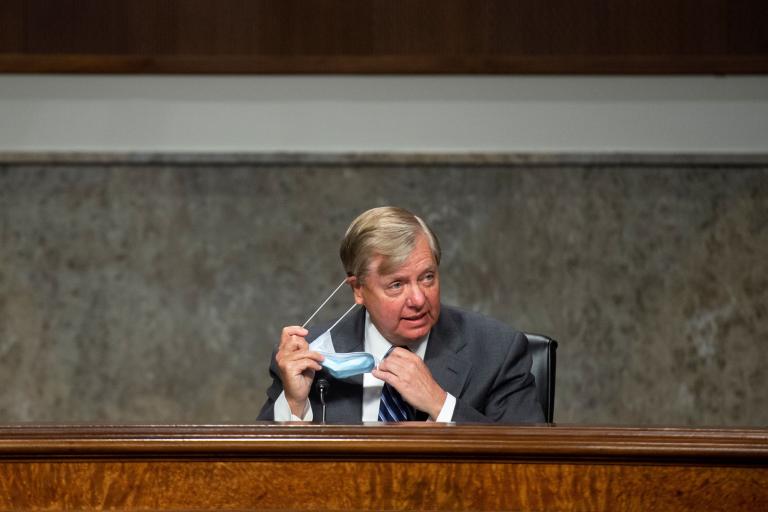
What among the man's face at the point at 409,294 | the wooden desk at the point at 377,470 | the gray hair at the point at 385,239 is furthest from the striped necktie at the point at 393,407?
the wooden desk at the point at 377,470

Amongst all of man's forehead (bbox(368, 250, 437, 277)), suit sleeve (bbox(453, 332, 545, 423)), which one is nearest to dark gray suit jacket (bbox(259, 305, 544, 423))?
suit sleeve (bbox(453, 332, 545, 423))

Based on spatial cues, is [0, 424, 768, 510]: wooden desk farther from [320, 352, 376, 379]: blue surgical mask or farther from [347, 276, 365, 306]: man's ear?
[347, 276, 365, 306]: man's ear

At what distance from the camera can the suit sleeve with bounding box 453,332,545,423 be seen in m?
2.44

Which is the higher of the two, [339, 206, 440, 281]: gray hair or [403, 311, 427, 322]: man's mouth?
[339, 206, 440, 281]: gray hair

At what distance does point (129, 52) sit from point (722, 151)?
2.30 m

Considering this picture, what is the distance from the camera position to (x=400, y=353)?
2387 mm

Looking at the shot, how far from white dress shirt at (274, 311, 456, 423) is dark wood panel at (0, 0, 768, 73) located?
1.79 m

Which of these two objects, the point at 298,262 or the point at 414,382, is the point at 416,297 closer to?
the point at 414,382

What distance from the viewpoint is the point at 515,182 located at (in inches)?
164

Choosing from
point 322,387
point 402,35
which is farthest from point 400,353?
point 402,35

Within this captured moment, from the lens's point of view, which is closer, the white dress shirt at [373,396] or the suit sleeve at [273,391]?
the white dress shirt at [373,396]

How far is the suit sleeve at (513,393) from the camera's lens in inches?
96.2

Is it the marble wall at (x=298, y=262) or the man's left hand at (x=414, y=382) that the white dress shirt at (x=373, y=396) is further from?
the marble wall at (x=298, y=262)

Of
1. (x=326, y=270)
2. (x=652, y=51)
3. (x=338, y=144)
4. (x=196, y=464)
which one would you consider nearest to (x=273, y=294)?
(x=326, y=270)
